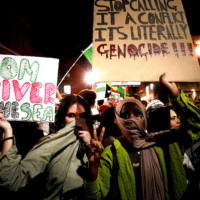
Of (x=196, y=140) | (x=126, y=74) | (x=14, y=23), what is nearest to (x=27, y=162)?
(x=126, y=74)

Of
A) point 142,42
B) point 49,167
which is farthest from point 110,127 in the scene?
point 142,42

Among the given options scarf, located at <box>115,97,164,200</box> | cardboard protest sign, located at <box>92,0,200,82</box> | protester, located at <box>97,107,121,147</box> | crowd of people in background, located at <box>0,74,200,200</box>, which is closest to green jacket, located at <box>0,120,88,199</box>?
crowd of people in background, located at <box>0,74,200,200</box>

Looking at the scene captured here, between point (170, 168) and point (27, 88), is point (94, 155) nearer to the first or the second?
point (170, 168)

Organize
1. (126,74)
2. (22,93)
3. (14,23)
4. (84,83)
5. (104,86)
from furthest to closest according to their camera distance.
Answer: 1. (84,83)
2. (14,23)
3. (104,86)
4. (22,93)
5. (126,74)

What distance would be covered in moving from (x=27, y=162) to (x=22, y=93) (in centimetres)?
100

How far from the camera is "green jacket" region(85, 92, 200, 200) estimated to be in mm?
1335

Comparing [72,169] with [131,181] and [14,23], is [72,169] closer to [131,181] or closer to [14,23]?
[131,181]

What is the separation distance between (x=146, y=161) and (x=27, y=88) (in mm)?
1822

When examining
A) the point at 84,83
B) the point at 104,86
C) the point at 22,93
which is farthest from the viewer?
the point at 84,83

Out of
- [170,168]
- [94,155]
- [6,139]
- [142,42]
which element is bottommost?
[170,168]

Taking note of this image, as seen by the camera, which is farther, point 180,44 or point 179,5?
point 179,5

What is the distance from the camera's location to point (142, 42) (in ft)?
5.83

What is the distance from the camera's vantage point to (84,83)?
21.0m

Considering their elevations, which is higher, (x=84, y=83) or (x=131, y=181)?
(x=84, y=83)
